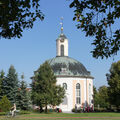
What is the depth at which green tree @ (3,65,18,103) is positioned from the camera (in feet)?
133

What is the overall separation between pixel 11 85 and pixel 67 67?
1667 centimetres

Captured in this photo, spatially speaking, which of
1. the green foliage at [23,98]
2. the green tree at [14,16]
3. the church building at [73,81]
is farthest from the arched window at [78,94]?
the green tree at [14,16]

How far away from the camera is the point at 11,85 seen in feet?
136

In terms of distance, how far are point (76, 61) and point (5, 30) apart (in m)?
48.6

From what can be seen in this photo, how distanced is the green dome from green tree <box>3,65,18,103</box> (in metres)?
13.7

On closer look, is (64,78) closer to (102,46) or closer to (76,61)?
(76,61)

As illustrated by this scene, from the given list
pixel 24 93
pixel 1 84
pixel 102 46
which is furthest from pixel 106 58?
pixel 1 84

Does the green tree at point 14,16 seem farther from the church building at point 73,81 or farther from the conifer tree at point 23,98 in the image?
the church building at point 73,81

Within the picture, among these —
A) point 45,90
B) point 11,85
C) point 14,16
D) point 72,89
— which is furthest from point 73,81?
point 14,16

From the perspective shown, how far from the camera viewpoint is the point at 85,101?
53.5 metres

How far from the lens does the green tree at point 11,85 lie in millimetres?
40688

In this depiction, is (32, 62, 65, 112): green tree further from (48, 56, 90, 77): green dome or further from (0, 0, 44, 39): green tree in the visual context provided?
(0, 0, 44, 39): green tree

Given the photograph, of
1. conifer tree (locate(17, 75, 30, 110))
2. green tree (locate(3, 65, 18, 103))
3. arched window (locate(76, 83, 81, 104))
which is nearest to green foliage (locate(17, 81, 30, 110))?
conifer tree (locate(17, 75, 30, 110))

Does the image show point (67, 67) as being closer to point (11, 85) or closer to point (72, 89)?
point (72, 89)
